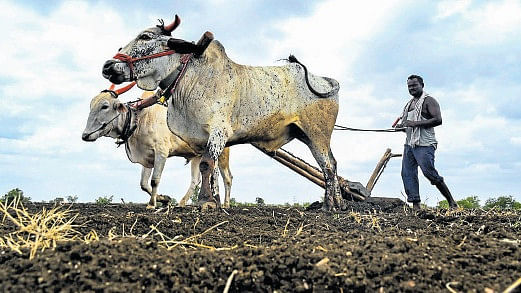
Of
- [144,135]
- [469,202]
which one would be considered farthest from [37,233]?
[469,202]

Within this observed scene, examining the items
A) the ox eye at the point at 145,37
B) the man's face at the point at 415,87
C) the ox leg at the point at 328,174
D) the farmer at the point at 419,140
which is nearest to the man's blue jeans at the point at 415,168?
the farmer at the point at 419,140

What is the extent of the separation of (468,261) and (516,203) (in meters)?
7.63

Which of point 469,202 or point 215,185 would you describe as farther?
point 469,202

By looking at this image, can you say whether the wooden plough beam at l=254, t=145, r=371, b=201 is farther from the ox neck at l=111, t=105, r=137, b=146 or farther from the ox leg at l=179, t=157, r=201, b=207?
the ox neck at l=111, t=105, r=137, b=146

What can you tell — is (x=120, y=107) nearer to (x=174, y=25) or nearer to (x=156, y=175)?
(x=156, y=175)

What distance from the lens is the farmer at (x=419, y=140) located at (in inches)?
270

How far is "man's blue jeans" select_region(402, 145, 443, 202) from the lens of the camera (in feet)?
22.5

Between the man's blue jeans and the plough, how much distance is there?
1.59 metres

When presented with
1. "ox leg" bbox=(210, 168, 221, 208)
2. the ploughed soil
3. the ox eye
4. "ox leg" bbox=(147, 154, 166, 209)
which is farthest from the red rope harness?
the ploughed soil

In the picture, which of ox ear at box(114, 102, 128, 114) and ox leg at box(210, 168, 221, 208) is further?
ox ear at box(114, 102, 128, 114)

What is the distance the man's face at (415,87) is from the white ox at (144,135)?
3.03 m

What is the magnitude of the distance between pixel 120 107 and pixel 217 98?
2669mm

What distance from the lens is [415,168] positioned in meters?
7.20

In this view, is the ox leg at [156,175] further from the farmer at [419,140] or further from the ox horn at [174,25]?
the farmer at [419,140]
